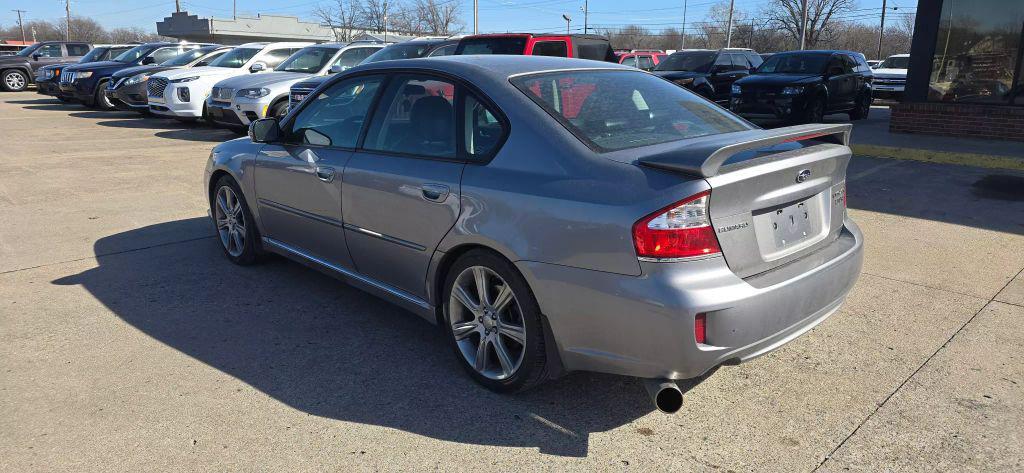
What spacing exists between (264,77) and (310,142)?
934cm

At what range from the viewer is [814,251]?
129 inches

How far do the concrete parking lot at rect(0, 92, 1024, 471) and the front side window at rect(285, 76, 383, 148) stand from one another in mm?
1031

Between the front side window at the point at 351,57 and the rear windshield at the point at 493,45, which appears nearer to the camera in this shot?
the rear windshield at the point at 493,45

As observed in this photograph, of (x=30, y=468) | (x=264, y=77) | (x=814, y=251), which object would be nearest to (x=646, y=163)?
(x=814, y=251)

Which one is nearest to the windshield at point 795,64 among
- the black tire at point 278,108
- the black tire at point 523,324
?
the black tire at point 278,108

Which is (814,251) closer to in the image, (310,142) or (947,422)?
(947,422)

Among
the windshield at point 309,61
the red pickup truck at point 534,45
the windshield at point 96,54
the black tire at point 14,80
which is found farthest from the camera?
the black tire at point 14,80

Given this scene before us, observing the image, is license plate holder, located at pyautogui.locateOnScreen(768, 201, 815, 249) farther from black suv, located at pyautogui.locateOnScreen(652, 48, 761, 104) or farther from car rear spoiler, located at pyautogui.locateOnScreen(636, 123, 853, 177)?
black suv, located at pyautogui.locateOnScreen(652, 48, 761, 104)

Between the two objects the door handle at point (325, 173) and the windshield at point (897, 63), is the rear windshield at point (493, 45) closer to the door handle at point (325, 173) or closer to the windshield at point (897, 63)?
the door handle at point (325, 173)

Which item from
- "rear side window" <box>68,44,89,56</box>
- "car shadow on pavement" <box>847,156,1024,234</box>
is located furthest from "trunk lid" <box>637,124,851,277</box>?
"rear side window" <box>68,44,89,56</box>

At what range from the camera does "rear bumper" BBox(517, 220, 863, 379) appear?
2732 mm

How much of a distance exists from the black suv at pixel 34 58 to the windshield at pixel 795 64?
22622 millimetres

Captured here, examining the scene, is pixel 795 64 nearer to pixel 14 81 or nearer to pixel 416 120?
pixel 416 120

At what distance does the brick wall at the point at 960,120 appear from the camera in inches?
445
